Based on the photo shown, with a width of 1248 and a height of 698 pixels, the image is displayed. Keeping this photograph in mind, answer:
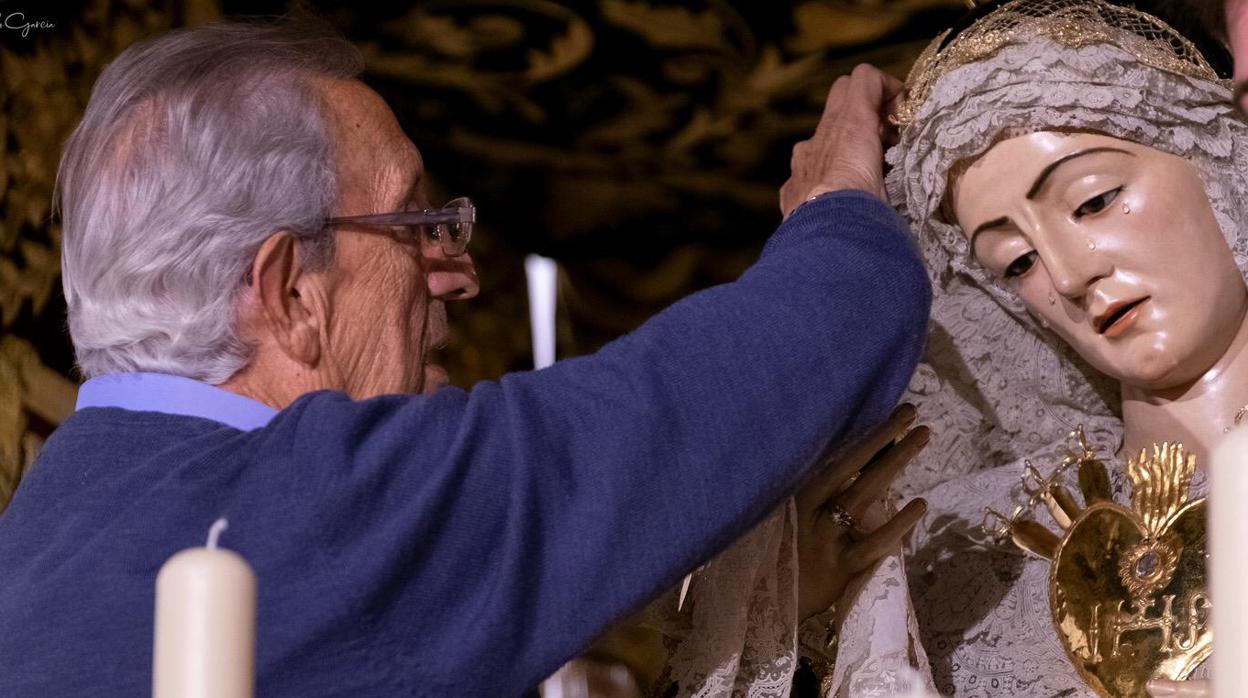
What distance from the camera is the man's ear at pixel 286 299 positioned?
1601mm

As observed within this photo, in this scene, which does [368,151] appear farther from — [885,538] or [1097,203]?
[1097,203]

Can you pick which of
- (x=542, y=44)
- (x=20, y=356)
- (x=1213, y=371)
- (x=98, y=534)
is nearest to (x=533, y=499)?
(x=98, y=534)

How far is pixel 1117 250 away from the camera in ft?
6.23

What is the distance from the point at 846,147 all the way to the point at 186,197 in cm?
73

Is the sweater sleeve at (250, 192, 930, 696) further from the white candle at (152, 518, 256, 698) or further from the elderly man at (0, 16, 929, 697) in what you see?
the white candle at (152, 518, 256, 698)

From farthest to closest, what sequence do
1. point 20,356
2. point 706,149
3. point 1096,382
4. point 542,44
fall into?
point 706,149, point 542,44, point 20,356, point 1096,382

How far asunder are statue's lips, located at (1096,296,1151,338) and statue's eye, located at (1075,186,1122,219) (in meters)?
0.11

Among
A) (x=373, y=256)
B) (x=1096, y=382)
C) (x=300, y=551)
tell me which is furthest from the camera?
(x=1096, y=382)

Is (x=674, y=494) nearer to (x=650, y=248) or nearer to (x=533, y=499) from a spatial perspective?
(x=533, y=499)

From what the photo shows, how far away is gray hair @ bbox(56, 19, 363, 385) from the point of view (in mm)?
1573

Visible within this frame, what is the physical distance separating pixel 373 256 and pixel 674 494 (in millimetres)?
448

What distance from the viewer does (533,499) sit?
1.40 meters

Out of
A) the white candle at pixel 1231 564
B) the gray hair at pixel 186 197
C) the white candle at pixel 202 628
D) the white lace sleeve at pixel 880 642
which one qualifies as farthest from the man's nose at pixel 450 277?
the white candle at pixel 1231 564

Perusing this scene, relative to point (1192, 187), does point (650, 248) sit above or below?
below
